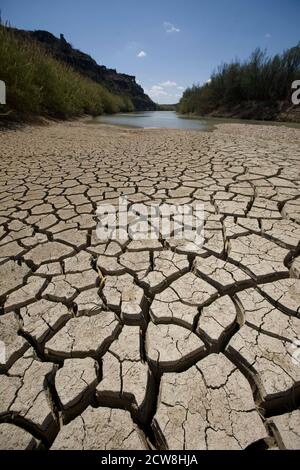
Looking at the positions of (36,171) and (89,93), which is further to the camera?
(89,93)

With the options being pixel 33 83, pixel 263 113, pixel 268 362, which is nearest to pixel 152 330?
pixel 268 362

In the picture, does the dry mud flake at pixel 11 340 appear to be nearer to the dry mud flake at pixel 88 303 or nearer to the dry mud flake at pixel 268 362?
the dry mud flake at pixel 88 303

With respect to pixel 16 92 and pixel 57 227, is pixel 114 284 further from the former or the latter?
pixel 16 92

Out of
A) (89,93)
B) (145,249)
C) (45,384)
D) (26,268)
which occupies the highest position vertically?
(89,93)

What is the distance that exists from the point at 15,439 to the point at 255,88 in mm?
19144

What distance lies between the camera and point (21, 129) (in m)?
6.16

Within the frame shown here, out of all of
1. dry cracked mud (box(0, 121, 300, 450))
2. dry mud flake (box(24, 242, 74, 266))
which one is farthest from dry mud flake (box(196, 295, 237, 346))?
dry mud flake (box(24, 242, 74, 266))

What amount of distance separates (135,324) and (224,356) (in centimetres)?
37

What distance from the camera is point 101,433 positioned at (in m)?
0.68

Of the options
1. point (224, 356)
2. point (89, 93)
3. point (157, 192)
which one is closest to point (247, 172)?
point (157, 192)

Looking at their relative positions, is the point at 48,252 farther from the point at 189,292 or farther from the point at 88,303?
the point at 189,292

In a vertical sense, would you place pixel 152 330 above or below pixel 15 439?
above

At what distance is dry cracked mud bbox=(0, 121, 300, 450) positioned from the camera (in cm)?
70

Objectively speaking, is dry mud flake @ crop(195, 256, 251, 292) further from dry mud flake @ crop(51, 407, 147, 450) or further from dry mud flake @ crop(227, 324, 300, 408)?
dry mud flake @ crop(51, 407, 147, 450)
